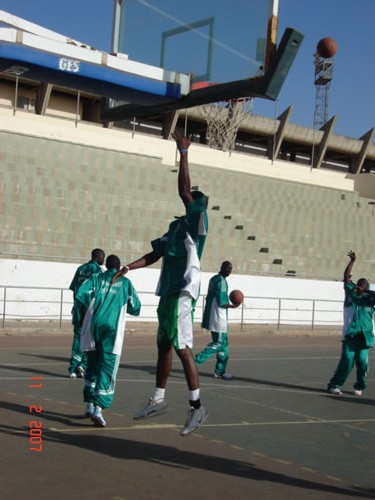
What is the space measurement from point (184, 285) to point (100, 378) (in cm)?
164

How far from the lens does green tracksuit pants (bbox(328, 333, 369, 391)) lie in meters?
12.1

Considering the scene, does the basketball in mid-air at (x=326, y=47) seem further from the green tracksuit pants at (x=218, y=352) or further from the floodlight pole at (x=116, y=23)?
the floodlight pole at (x=116, y=23)

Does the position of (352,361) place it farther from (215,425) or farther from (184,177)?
(184,177)

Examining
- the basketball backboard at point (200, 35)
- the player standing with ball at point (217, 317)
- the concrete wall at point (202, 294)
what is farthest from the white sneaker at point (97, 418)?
the concrete wall at point (202, 294)

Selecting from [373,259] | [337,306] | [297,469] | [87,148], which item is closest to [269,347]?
[337,306]

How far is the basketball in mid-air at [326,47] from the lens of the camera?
3953 centimetres

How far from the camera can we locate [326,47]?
1599 inches

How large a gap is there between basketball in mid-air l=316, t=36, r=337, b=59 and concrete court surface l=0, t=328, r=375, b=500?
29.0 metres

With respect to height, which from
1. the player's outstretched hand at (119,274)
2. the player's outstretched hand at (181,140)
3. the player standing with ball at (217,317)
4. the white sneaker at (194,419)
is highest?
the player's outstretched hand at (181,140)

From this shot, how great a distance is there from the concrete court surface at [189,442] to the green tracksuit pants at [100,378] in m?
0.30

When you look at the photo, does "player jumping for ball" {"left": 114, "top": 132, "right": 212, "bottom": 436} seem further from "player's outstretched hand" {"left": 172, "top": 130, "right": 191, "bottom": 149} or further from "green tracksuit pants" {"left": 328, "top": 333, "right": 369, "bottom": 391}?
"green tracksuit pants" {"left": 328, "top": 333, "right": 369, "bottom": 391}

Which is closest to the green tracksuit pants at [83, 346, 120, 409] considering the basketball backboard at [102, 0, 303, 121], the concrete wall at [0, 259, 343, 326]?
the basketball backboard at [102, 0, 303, 121]
